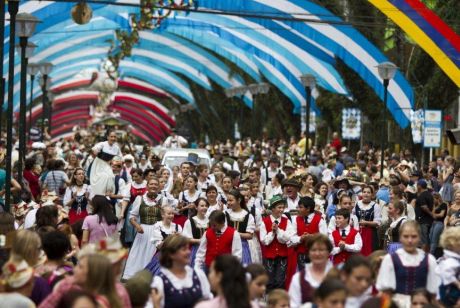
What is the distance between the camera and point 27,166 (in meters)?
26.0

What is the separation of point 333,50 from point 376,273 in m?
26.2

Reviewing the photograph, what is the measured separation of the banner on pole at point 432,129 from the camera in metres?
33.7

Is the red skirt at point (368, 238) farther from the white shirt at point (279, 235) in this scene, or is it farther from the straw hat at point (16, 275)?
the straw hat at point (16, 275)

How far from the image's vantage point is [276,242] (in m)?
18.7

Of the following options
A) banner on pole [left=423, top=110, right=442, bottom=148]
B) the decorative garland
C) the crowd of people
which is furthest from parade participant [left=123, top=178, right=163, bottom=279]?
banner on pole [left=423, top=110, right=442, bottom=148]

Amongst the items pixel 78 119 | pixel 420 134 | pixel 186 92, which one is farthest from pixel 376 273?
pixel 78 119

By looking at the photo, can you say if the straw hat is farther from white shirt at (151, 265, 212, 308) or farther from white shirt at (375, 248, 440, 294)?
white shirt at (375, 248, 440, 294)

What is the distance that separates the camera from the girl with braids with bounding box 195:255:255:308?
10.1 metres

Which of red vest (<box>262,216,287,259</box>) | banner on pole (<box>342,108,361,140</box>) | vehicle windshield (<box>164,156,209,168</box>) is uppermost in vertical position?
banner on pole (<box>342,108,361,140</box>)

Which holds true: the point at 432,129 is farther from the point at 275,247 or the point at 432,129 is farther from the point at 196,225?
the point at 196,225

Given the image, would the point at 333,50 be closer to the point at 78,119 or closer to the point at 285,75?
the point at 285,75

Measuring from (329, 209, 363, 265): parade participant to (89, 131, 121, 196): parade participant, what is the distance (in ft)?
18.6

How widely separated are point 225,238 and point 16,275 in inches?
230

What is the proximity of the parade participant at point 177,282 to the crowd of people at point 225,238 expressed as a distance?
0.01 m
